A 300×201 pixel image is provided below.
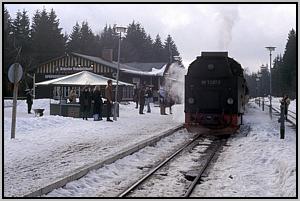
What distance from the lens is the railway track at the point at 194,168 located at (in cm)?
785

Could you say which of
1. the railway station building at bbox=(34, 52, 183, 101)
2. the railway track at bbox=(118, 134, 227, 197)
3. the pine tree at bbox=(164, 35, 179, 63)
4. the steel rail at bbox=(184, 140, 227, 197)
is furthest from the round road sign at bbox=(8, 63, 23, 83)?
the pine tree at bbox=(164, 35, 179, 63)

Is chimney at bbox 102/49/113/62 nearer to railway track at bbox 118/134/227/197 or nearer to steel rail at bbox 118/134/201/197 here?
railway track at bbox 118/134/227/197

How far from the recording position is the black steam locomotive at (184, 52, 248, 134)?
16422 mm

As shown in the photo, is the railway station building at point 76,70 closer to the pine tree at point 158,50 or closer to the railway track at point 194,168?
the railway track at point 194,168

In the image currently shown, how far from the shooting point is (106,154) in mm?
10828

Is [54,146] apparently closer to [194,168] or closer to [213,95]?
[194,168]

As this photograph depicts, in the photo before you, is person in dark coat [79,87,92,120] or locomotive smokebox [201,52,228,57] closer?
locomotive smokebox [201,52,228,57]

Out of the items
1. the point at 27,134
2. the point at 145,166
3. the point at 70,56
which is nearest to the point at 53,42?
the point at 70,56

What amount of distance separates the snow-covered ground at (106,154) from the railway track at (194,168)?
9.5 inches

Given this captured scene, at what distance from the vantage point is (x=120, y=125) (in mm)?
17891

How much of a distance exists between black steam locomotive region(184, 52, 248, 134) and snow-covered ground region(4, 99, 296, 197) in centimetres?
92

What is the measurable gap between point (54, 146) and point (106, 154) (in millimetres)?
1670

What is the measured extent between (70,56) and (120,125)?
2752 centimetres

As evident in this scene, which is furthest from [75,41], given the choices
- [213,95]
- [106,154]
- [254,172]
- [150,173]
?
[254,172]
